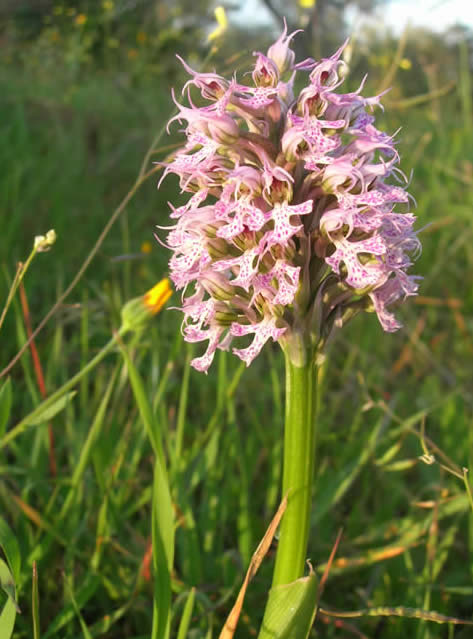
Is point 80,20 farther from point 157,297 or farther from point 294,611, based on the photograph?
point 294,611

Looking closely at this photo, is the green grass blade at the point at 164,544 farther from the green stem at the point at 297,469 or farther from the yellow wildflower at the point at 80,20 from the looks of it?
the yellow wildflower at the point at 80,20

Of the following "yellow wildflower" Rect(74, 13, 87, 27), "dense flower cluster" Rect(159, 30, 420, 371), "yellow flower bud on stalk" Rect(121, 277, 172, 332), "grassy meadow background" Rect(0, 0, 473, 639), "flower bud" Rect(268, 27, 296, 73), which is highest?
"yellow wildflower" Rect(74, 13, 87, 27)

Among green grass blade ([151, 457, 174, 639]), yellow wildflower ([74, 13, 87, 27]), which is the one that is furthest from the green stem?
yellow wildflower ([74, 13, 87, 27])

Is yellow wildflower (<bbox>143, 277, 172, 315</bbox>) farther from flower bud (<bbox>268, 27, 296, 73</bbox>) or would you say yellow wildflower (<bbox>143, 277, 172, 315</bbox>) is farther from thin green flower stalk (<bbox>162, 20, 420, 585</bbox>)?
flower bud (<bbox>268, 27, 296, 73</bbox>)

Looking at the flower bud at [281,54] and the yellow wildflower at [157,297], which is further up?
the flower bud at [281,54]

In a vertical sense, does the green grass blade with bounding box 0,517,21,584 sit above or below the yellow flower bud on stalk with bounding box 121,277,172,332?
below

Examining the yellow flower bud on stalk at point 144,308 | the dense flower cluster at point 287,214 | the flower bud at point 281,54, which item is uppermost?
the flower bud at point 281,54

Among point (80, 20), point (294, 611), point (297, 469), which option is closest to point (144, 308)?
point (297, 469)

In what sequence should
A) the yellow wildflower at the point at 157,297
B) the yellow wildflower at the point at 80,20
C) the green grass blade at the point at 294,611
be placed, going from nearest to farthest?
the green grass blade at the point at 294,611 → the yellow wildflower at the point at 157,297 → the yellow wildflower at the point at 80,20

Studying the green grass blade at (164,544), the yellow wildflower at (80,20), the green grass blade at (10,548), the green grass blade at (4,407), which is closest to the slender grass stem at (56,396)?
the green grass blade at (4,407)
